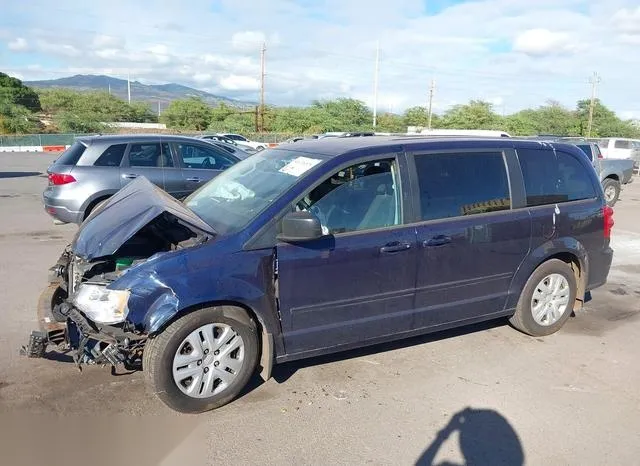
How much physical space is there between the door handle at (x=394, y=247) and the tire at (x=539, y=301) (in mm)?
1469

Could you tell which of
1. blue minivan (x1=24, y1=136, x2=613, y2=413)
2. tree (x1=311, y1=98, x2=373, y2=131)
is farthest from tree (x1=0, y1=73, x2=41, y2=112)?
blue minivan (x1=24, y1=136, x2=613, y2=413)

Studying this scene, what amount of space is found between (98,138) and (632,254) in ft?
28.4

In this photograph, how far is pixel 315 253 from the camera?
3.70 metres

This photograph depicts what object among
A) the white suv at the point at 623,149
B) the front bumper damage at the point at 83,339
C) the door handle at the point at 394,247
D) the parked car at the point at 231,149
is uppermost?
the white suv at the point at 623,149

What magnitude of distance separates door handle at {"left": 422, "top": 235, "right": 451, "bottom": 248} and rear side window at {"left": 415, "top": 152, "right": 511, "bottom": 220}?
165 millimetres

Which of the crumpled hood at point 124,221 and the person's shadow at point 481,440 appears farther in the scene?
the crumpled hood at point 124,221

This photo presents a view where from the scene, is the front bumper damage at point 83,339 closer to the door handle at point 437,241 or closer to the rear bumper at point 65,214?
the door handle at point 437,241

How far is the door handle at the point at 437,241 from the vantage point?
4.09 meters

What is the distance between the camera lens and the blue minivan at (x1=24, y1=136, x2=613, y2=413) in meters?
3.44

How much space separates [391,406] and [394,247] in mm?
1114

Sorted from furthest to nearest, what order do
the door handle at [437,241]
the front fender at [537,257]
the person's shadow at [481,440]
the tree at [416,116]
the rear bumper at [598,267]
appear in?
the tree at [416,116] < the rear bumper at [598,267] < the front fender at [537,257] < the door handle at [437,241] < the person's shadow at [481,440]

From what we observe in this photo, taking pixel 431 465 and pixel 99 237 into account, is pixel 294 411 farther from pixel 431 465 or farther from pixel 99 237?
pixel 99 237

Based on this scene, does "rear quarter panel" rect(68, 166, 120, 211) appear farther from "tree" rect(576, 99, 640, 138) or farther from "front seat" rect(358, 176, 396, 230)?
"tree" rect(576, 99, 640, 138)

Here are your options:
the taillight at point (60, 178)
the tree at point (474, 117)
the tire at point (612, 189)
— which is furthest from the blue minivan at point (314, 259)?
the tree at point (474, 117)
